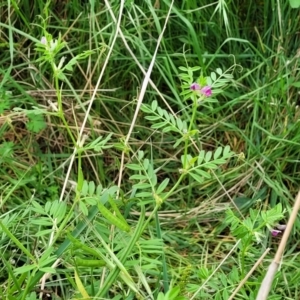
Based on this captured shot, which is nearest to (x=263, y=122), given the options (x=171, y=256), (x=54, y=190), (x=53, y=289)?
(x=171, y=256)

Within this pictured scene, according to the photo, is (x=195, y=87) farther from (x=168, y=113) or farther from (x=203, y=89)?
(x=168, y=113)

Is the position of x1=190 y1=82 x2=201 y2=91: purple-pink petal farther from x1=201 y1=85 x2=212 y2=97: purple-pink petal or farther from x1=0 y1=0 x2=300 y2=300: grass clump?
x1=0 y1=0 x2=300 y2=300: grass clump

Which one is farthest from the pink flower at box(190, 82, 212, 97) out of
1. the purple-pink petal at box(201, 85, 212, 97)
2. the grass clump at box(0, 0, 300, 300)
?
the grass clump at box(0, 0, 300, 300)

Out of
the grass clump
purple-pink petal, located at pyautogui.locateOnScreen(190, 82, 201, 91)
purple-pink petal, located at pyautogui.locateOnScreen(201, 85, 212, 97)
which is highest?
purple-pink petal, located at pyautogui.locateOnScreen(190, 82, 201, 91)

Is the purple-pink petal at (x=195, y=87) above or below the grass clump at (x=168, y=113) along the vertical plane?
above

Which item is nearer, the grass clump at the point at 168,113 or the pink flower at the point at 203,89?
the pink flower at the point at 203,89

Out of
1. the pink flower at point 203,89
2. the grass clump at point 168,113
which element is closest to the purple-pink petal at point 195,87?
the pink flower at point 203,89

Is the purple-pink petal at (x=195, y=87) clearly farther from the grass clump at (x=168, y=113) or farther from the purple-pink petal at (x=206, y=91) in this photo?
the grass clump at (x=168, y=113)

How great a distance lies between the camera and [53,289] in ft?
4.82

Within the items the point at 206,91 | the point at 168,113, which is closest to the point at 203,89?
the point at 206,91

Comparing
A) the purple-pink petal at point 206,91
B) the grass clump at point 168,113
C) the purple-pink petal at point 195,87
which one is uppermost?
the purple-pink petal at point 195,87

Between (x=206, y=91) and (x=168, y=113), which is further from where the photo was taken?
(x=168, y=113)

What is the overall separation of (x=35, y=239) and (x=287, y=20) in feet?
3.11

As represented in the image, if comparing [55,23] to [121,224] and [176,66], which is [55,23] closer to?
[176,66]
